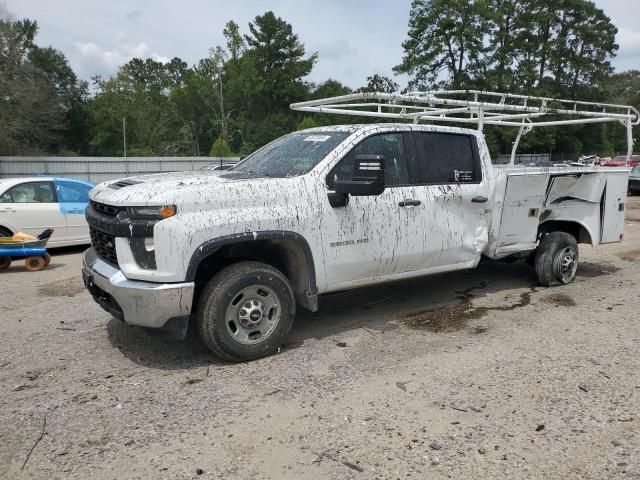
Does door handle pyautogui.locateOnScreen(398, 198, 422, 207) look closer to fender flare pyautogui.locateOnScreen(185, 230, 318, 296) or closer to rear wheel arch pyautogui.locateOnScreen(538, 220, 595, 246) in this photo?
fender flare pyautogui.locateOnScreen(185, 230, 318, 296)

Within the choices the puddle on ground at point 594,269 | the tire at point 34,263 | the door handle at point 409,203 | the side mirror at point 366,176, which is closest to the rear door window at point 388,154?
the door handle at point 409,203

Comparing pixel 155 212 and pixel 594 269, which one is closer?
pixel 155 212

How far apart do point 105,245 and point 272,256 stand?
4.57 ft

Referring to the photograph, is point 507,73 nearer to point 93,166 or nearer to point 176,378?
point 93,166

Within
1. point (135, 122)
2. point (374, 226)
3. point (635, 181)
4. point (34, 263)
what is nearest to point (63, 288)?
point (34, 263)

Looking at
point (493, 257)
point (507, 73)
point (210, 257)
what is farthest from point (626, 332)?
point (507, 73)

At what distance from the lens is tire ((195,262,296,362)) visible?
4.25m

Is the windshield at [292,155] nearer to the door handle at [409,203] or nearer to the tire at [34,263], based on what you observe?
the door handle at [409,203]

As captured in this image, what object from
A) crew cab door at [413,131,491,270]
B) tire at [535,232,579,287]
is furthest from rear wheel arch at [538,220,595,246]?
crew cab door at [413,131,491,270]

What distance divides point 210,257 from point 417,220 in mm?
2027

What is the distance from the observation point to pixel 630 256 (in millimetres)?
9305

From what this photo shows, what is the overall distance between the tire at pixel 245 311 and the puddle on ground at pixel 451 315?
1550mm

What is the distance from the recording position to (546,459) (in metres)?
3.15

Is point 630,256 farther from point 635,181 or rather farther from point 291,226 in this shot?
point 635,181
